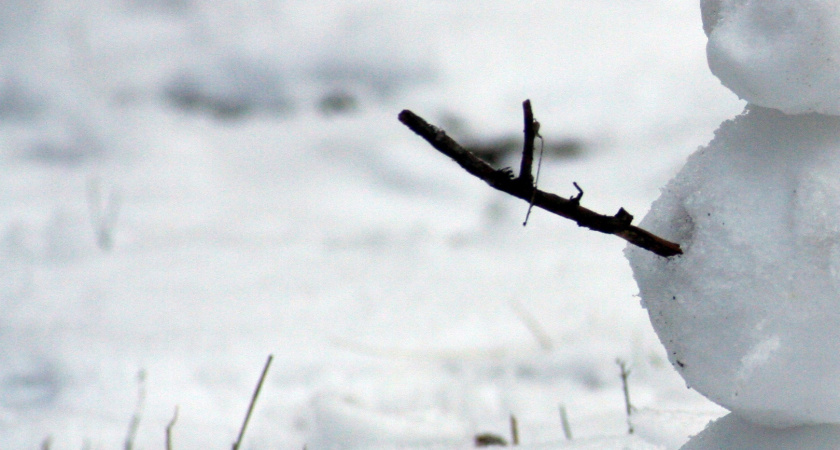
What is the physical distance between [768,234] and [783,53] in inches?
6.9

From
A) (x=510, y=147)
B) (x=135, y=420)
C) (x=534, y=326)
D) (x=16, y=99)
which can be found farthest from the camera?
(x=510, y=147)

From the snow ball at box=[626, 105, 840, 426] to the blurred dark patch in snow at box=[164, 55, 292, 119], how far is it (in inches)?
198

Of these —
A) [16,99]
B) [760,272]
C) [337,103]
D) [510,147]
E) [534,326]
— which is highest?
[337,103]

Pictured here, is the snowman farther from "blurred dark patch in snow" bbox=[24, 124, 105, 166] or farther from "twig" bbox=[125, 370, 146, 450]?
"blurred dark patch in snow" bbox=[24, 124, 105, 166]

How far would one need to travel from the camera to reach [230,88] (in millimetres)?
5680

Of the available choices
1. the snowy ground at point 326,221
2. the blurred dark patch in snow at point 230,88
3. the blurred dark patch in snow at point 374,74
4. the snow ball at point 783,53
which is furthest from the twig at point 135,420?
the blurred dark patch in snow at point 374,74

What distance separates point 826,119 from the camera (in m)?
0.81

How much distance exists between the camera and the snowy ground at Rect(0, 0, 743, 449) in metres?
2.28

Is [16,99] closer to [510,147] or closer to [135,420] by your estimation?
[510,147]

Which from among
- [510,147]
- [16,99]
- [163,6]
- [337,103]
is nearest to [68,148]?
[16,99]

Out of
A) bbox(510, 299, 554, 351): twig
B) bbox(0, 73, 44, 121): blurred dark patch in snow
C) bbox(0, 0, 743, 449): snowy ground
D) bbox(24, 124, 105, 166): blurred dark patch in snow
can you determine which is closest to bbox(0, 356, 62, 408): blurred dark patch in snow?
bbox(0, 0, 743, 449): snowy ground

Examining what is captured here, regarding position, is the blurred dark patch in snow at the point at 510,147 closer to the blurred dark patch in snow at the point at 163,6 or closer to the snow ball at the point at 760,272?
the blurred dark patch in snow at the point at 163,6

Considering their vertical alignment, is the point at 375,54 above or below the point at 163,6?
below

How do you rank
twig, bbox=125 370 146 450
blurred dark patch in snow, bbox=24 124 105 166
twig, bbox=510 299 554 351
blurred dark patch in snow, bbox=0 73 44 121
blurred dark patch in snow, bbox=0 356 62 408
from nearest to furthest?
twig, bbox=125 370 146 450, blurred dark patch in snow, bbox=0 356 62 408, twig, bbox=510 299 554 351, blurred dark patch in snow, bbox=24 124 105 166, blurred dark patch in snow, bbox=0 73 44 121
